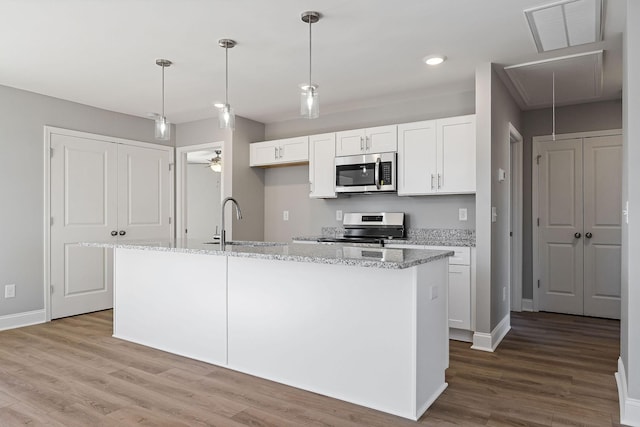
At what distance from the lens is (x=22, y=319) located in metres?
4.27

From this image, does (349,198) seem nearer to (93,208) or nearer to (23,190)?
(93,208)

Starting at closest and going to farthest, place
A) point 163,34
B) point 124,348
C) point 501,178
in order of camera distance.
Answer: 1. point 163,34
2. point 124,348
3. point 501,178

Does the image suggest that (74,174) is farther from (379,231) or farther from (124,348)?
(379,231)

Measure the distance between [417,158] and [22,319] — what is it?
4.18 meters

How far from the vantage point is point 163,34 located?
2.99 metres

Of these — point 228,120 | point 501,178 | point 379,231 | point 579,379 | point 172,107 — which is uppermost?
point 172,107

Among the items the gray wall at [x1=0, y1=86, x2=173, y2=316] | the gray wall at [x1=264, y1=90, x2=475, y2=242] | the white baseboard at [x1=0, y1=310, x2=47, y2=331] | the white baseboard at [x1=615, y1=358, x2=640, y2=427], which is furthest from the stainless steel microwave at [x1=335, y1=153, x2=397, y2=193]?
the white baseboard at [x1=0, y1=310, x2=47, y2=331]

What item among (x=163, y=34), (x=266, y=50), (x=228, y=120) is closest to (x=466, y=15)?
(x=266, y=50)

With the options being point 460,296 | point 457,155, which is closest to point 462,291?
point 460,296

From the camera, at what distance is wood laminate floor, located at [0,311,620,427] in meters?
2.29

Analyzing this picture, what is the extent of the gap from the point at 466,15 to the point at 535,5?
387 millimetres

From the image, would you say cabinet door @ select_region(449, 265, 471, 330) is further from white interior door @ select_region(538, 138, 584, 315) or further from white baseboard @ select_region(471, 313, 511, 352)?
white interior door @ select_region(538, 138, 584, 315)

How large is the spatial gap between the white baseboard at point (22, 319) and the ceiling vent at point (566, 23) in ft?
16.4

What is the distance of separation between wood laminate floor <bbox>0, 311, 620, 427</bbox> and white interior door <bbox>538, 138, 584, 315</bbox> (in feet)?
3.75
